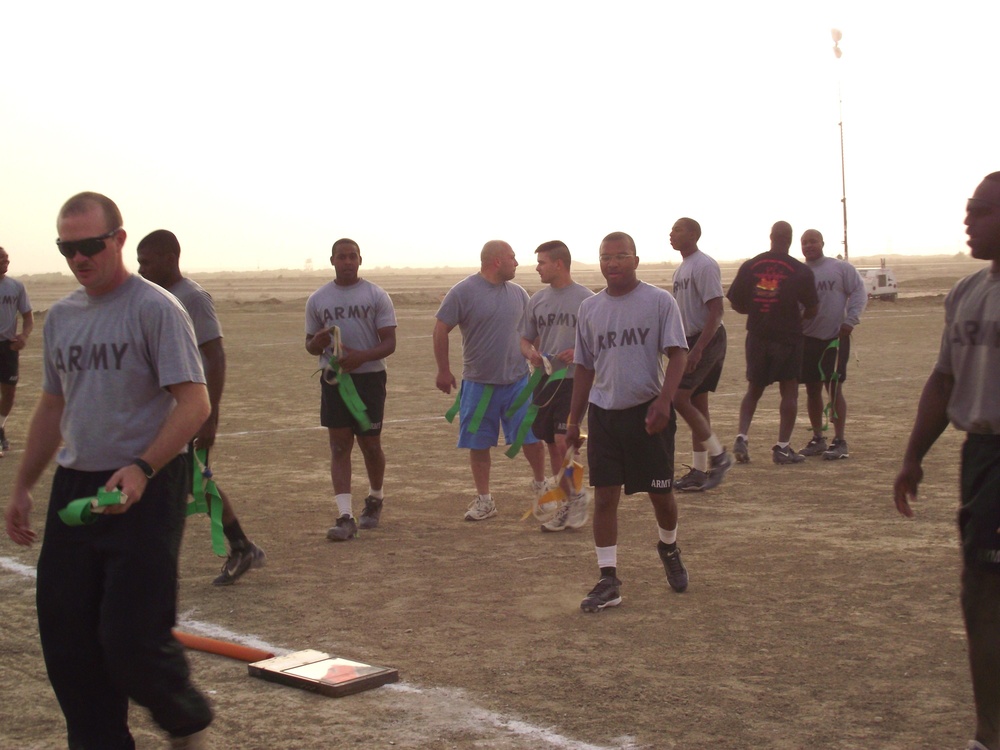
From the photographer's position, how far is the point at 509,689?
5.31m

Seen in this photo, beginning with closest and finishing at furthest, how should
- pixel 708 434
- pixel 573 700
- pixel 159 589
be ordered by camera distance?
1. pixel 159 589
2. pixel 573 700
3. pixel 708 434

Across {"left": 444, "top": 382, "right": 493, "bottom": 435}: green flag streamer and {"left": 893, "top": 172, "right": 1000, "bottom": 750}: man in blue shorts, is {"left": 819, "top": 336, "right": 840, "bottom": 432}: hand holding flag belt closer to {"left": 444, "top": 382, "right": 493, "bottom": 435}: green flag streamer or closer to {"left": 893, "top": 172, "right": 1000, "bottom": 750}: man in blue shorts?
{"left": 444, "top": 382, "right": 493, "bottom": 435}: green flag streamer

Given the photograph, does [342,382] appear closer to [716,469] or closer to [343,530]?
[343,530]

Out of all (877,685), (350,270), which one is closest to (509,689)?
(877,685)

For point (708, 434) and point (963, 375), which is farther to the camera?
point (708, 434)

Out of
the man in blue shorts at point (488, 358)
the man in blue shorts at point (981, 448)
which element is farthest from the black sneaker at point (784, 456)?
the man in blue shorts at point (981, 448)

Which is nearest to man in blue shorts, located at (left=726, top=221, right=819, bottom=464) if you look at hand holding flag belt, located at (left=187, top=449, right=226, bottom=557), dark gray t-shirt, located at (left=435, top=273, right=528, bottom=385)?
dark gray t-shirt, located at (left=435, top=273, right=528, bottom=385)

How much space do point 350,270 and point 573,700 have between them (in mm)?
4530

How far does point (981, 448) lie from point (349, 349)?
5328mm

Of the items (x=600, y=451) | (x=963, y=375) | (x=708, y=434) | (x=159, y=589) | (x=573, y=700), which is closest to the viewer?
(x=159, y=589)

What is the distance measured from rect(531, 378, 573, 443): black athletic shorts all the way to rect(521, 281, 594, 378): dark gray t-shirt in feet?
0.44

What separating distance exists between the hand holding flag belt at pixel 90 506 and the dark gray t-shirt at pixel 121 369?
0.24 m

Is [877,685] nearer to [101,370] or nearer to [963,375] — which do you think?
[963,375]

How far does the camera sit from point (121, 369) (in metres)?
4.12
